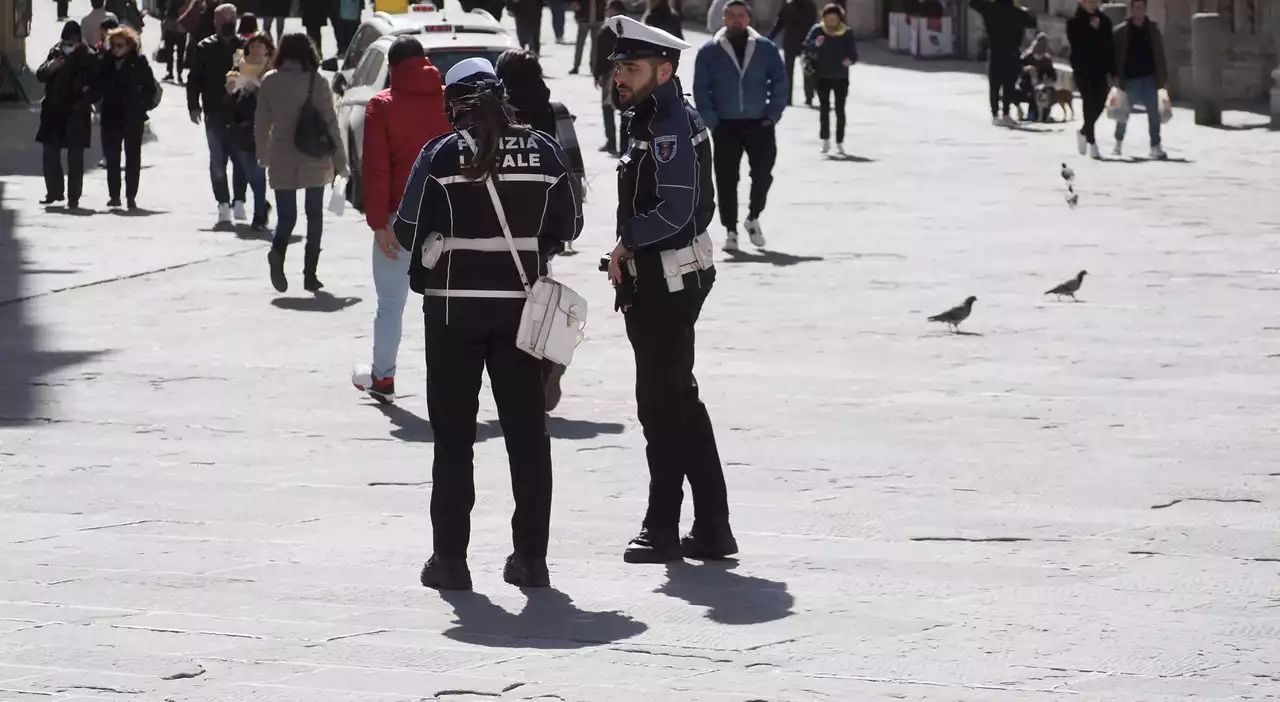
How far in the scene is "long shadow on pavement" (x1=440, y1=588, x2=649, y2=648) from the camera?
6461 mm

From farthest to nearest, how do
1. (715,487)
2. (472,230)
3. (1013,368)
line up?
(1013,368)
(715,487)
(472,230)

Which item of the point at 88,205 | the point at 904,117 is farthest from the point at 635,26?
the point at 904,117

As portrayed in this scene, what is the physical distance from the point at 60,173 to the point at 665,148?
44.0ft

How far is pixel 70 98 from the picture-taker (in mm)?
19516

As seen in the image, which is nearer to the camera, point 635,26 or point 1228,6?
point 635,26

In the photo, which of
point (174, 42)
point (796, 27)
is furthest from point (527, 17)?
point (796, 27)

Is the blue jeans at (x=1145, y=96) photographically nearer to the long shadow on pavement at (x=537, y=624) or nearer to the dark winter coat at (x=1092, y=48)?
the dark winter coat at (x=1092, y=48)

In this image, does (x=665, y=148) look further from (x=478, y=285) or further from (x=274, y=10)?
(x=274, y=10)

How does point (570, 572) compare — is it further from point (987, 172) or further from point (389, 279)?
point (987, 172)

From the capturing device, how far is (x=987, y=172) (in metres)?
21.7

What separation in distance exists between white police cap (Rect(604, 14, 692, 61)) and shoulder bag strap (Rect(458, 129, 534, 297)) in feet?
1.82

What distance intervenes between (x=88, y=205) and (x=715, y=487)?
13354mm

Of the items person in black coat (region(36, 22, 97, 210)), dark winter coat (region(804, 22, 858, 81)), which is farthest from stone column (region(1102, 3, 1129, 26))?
person in black coat (region(36, 22, 97, 210))

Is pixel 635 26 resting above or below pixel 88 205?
above
